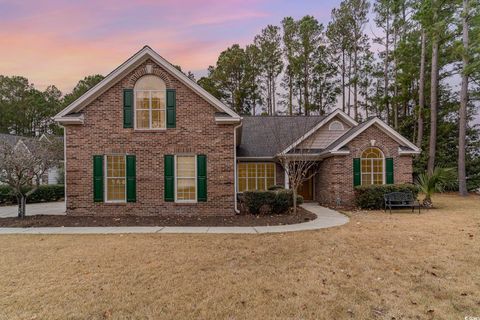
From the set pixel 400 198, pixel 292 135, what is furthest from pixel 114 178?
pixel 400 198

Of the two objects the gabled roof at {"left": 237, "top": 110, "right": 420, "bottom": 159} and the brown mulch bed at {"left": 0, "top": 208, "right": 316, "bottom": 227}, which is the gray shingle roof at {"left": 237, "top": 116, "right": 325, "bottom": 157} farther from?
the brown mulch bed at {"left": 0, "top": 208, "right": 316, "bottom": 227}

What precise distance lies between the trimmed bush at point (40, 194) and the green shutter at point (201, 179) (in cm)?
1220

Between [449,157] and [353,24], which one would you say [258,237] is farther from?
[353,24]

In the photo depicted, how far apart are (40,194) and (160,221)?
12623 millimetres

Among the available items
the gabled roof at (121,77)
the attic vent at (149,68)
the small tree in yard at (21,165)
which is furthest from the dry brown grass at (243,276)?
the attic vent at (149,68)

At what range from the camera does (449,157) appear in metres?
25.8

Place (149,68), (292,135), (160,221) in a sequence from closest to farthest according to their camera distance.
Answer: (160,221) < (149,68) < (292,135)

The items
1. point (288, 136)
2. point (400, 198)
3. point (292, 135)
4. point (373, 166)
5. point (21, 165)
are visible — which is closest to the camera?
point (21, 165)

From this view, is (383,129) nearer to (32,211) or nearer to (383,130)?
(383,130)

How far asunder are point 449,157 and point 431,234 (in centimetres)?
2204

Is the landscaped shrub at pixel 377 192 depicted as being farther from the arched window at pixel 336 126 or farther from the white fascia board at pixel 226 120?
the white fascia board at pixel 226 120

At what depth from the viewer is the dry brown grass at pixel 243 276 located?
393 centimetres

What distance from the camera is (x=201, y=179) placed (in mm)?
11828

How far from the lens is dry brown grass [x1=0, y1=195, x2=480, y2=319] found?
12.9 ft
